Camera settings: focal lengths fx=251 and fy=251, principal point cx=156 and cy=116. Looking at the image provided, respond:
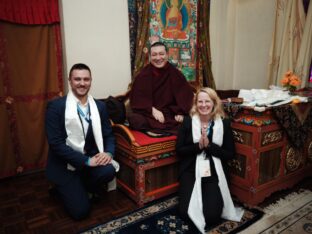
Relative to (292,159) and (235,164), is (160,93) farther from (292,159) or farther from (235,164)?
(292,159)

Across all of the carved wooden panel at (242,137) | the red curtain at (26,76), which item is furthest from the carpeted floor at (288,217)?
the red curtain at (26,76)

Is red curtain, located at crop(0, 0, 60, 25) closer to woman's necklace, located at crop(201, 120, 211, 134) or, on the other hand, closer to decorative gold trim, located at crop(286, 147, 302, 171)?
woman's necklace, located at crop(201, 120, 211, 134)

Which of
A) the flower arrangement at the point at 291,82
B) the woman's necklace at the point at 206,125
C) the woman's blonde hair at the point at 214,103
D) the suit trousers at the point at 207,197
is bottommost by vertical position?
the suit trousers at the point at 207,197

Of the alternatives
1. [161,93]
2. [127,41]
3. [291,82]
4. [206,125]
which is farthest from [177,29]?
[206,125]

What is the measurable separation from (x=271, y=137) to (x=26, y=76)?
248 cm

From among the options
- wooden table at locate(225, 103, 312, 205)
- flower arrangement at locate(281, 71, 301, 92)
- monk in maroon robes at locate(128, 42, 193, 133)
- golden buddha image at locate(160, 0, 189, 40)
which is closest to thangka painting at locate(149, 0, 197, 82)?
golden buddha image at locate(160, 0, 189, 40)

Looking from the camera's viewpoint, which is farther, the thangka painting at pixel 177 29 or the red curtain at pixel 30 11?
the thangka painting at pixel 177 29

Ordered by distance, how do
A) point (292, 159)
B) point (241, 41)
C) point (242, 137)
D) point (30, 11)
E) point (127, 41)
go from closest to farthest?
point (242, 137), point (292, 159), point (30, 11), point (127, 41), point (241, 41)

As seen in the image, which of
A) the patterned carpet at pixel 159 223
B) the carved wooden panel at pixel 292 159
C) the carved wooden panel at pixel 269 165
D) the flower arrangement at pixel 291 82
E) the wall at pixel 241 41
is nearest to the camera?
the patterned carpet at pixel 159 223

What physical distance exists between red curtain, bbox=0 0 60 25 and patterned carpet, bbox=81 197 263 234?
2106 mm

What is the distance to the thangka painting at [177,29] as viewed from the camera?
332 centimetres

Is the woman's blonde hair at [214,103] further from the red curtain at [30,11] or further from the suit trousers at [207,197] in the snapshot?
the red curtain at [30,11]

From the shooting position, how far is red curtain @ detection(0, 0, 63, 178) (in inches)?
99.0

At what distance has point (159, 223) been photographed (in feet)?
6.15
